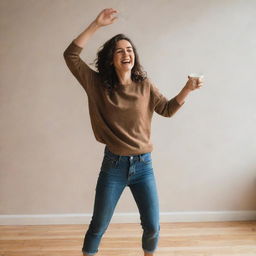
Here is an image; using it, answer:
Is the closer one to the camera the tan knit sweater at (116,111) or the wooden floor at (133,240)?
the tan knit sweater at (116,111)

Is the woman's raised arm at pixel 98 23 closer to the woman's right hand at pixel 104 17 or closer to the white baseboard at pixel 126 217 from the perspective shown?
the woman's right hand at pixel 104 17

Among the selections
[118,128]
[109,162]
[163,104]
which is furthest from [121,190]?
[163,104]

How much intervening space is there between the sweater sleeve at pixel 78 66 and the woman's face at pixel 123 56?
14cm

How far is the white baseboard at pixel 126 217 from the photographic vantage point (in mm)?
2520

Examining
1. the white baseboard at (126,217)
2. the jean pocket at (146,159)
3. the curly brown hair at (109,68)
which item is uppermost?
the curly brown hair at (109,68)

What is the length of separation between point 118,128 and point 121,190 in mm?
334

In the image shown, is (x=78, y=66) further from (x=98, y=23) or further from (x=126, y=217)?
(x=126, y=217)

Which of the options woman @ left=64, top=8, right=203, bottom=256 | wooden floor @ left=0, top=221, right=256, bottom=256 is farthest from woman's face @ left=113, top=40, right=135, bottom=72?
wooden floor @ left=0, top=221, right=256, bottom=256

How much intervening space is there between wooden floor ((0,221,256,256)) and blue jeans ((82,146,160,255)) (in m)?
0.55

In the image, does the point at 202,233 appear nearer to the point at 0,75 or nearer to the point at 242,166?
the point at 242,166

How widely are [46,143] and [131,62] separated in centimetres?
116

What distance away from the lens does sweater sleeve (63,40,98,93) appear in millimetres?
1537

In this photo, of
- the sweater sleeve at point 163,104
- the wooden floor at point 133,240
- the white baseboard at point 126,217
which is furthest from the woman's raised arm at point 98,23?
the white baseboard at point 126,217

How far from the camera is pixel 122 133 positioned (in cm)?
158
